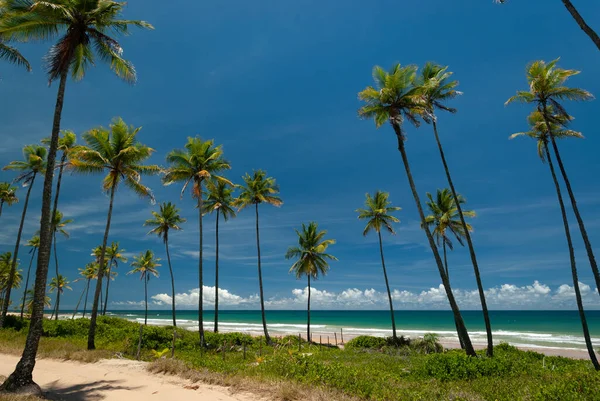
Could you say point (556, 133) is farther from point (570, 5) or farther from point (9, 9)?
point (9, 9)

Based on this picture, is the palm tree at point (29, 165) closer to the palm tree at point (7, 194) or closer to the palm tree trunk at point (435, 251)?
the palm tree at point (7, 194)

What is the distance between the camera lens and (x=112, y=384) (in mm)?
10172

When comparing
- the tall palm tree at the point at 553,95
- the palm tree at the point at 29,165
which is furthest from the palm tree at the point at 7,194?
the tall palm tree at the point at 553,95

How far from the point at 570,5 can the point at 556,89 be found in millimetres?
8340

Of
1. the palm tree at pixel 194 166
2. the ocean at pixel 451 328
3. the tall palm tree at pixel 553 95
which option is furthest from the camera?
the ocean at pixel 451 328

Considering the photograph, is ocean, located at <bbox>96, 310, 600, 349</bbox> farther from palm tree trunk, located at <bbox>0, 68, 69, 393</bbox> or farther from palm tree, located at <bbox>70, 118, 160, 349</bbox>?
palm tree trunk, located at <bbox>0, 68, 69, 393</bbox>

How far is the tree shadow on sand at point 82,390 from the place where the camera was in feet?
28.3

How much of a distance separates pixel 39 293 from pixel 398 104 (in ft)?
51.1

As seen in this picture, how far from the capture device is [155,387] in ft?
31.7

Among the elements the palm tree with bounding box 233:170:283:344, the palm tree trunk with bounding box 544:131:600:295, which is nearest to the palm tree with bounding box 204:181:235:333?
the palm tree with bounding box 233:170:283:344

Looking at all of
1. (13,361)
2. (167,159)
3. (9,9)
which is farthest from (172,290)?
(9,9)

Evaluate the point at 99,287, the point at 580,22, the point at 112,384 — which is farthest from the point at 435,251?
the point at 99,287

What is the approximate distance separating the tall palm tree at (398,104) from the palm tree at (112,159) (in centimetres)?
1245

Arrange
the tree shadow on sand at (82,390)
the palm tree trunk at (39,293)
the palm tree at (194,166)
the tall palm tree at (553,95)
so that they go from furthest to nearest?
the palm tree at (194,166) < the tall palm tree at (553,95) < the tree shadow on sand at (82,390) < the palm tree trunk at (39,293)
